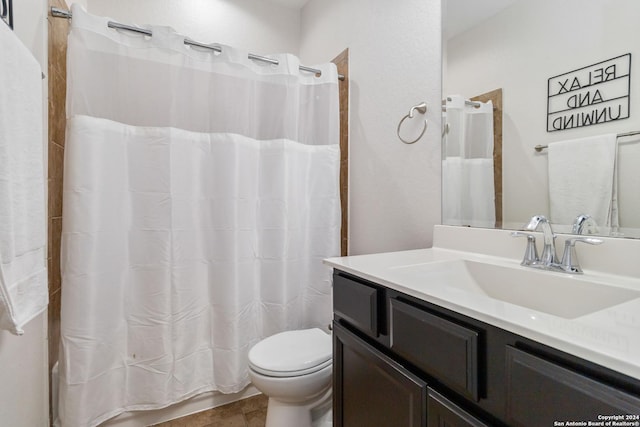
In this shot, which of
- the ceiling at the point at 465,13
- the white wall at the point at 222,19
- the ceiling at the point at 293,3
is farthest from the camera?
the ceiling at the point at 293,3

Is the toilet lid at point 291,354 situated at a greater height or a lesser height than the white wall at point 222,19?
lesser

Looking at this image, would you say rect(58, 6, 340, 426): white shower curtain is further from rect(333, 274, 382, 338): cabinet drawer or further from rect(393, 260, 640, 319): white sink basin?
rect(393, 260, 640, 319): white sink basin

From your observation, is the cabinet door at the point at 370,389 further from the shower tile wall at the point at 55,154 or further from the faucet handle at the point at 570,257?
the shower tile wall at the point at 55,154

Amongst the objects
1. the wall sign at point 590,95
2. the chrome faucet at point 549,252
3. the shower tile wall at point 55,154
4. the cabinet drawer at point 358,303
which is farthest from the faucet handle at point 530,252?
the shower tile wall at point 55,154

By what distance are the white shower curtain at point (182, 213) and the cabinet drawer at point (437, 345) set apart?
103 centimetres

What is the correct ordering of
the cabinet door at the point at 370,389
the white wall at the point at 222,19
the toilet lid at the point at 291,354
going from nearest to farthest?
1. the cabinet door at the point at 370,389
2. the toilet lid at the point at 291,354
3. the white wall at the point at 222,19

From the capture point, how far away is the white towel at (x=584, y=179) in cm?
84

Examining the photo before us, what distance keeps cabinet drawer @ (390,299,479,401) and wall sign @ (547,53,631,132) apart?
78 centimetres

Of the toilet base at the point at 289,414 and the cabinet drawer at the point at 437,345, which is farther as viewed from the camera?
the toilet base at the point at 289,414

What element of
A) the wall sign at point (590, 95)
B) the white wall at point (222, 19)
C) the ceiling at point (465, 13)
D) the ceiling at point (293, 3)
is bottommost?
the wall sign at point (590, 95)

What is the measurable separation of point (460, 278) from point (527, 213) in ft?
1.08

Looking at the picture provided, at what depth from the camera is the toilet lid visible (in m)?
1.24

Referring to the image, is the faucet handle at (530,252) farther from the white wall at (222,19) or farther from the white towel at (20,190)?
the white wall at (222,19)

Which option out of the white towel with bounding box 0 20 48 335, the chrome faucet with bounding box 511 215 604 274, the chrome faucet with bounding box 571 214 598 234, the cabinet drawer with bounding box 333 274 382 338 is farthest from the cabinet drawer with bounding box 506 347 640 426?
the white towel with bounding box 0 20 48 335
